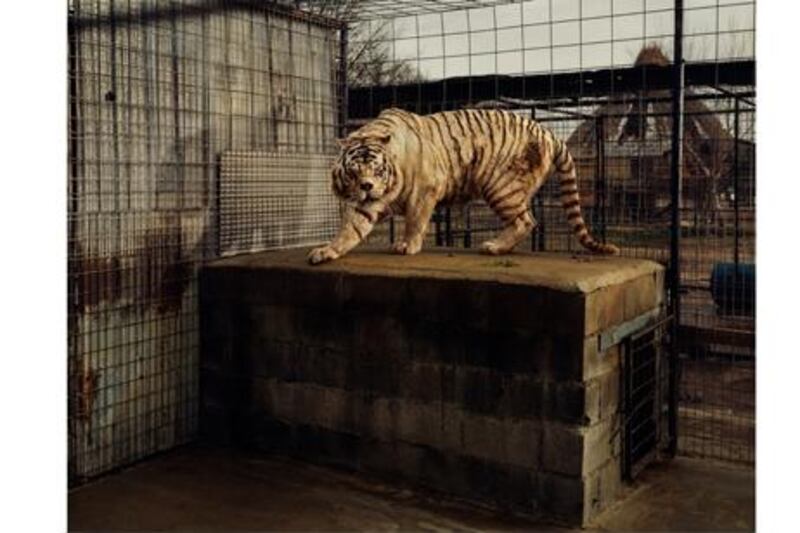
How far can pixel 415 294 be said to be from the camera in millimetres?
5168

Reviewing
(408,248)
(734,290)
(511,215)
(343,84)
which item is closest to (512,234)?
(511,215)

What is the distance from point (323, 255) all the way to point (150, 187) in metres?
1.32

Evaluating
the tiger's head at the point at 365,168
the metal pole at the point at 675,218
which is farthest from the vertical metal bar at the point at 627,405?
the tiger's head at the point at 365,168

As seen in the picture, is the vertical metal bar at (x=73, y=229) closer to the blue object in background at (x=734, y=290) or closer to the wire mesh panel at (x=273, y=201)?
the wire mesh panel at (x=273, y=201)

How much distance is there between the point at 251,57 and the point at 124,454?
128 inches

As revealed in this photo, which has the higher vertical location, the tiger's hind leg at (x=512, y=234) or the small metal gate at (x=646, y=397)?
the tiger's hind leg at (x=512, y=234)

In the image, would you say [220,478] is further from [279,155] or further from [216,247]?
[279,155]

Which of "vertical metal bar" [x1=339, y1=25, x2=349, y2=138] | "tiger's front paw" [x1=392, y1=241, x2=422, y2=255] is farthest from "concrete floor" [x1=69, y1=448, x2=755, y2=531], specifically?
"vertical metal bar" [x1=339, y1=25, x2=349, y2=138]

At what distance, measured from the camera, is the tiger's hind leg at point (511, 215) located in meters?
5.88

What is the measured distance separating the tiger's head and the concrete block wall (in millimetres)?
479

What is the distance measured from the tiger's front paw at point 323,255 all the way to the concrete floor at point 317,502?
1.40 meters

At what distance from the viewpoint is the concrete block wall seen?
4.71 metres

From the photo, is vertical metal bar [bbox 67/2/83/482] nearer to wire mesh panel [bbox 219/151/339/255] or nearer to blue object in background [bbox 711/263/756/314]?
wire mesh panel [bbox 219/151/339/255]

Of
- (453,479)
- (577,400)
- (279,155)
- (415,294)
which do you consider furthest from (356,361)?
(279,155)
